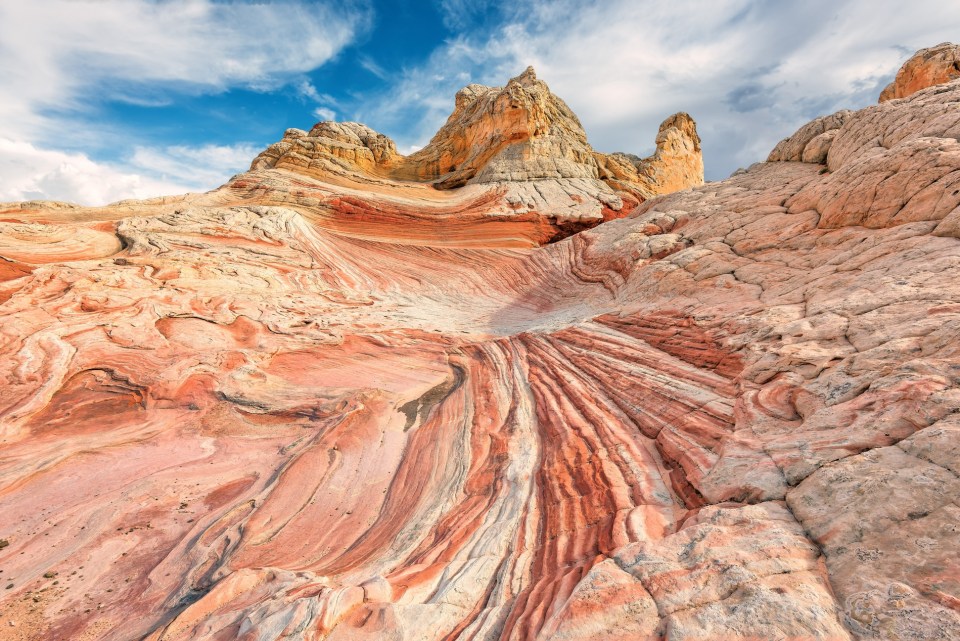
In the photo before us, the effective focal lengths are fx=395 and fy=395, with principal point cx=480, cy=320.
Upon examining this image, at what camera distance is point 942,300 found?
18.5ft

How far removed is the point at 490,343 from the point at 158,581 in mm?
9150

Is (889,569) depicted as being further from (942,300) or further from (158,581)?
(158,581)

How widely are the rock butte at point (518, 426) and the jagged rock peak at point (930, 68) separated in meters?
7.89

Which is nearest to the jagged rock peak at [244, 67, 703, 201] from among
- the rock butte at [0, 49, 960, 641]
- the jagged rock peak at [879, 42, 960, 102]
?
the rock butte at [0, 49, 960, 641]

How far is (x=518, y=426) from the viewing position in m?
7.96

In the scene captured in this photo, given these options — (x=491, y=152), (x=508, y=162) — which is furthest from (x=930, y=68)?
(x=491, y=152)

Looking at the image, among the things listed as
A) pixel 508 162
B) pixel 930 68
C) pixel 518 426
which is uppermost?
pixel 930 68

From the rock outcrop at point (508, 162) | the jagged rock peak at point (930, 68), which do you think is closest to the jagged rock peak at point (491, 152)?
the rock outcrop at point (508, 162)

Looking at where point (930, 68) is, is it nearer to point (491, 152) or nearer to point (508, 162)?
point (508, 162)

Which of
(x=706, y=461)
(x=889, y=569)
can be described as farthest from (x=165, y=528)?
(x=889, y=569)

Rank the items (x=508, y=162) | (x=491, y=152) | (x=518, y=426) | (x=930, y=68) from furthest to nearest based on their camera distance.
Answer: (x=491, y=152), (x=508, y=162), (x=930, y=68), (x=518, y=426)

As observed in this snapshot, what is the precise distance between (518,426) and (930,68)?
27628 millimetres

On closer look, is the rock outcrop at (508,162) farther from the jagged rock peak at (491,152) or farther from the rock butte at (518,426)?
the rock butte at (518,426)

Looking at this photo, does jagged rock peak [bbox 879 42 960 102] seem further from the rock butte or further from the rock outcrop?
the rock outcrop
